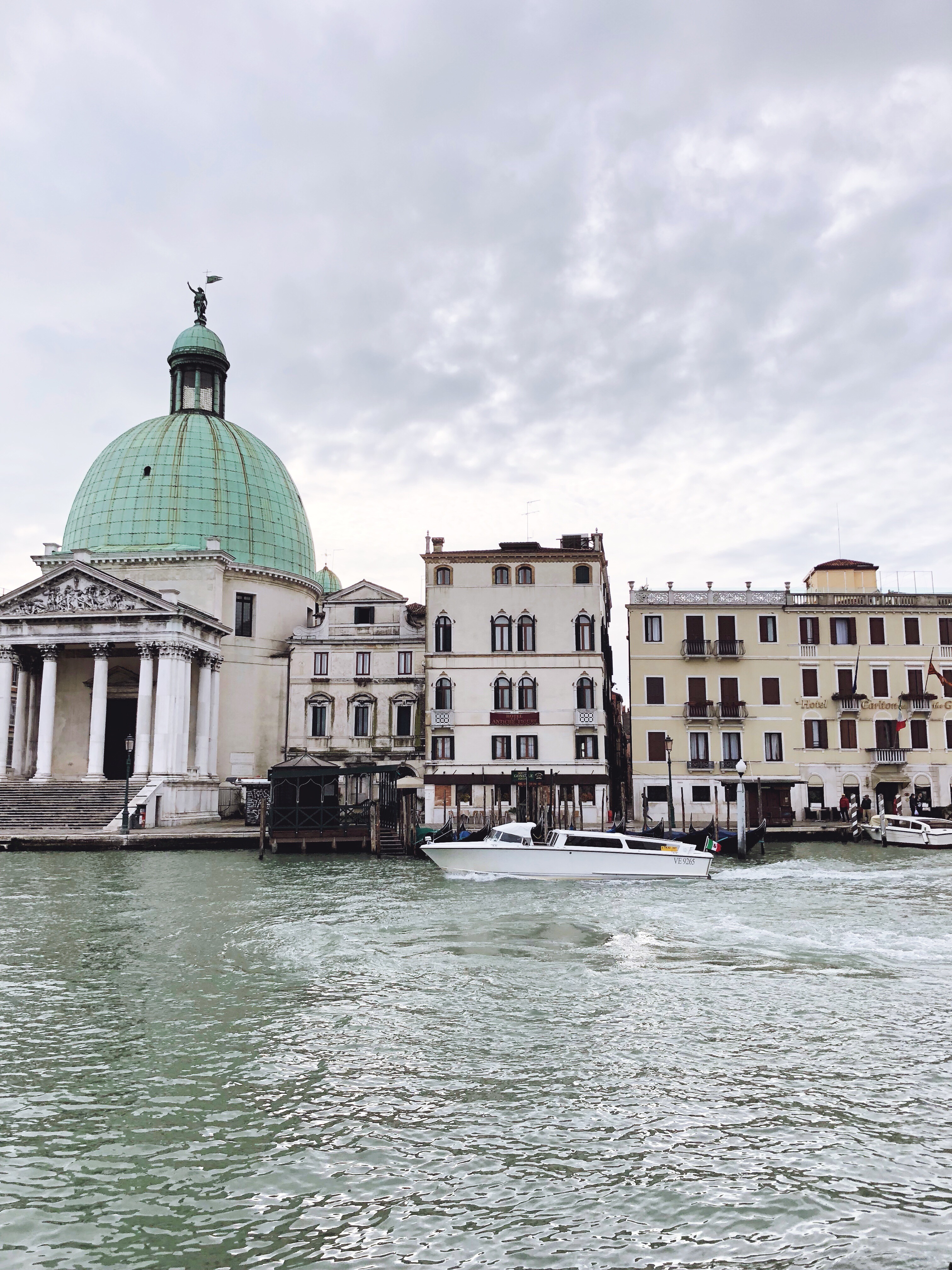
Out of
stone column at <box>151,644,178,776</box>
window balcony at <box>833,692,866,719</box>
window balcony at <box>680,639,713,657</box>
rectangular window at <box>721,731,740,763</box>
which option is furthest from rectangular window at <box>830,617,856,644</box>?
stone column at <box>151,644,178,776</box>

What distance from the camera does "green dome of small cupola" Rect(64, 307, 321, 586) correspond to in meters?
50.2

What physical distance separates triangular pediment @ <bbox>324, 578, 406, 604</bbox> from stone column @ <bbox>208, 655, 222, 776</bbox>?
6.31 meters

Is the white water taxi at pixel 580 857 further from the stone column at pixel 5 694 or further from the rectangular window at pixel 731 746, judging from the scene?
the stone column at pixel 5 694

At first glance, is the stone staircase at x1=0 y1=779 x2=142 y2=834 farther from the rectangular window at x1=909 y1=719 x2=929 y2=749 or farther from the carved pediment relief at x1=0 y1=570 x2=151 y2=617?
the rectangular window at x1=909 y1=719 x2=929 y2=749

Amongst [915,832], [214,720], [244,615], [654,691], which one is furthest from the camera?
[244,615]

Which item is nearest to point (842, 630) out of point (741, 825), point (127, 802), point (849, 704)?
point (849, 704)

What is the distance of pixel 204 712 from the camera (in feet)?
152

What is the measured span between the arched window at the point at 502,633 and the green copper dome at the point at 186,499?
1458 centimetres

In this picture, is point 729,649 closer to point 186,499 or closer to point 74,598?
point 186,499

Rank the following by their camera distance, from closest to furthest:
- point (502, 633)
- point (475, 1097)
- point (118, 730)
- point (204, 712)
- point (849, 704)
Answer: point (475, 1097) < point (502, 633) < point (849, 704) < point (204, 712) < point (118, 730)

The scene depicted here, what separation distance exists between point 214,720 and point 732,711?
78.1ft

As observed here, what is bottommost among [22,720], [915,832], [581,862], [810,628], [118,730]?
[581,862]

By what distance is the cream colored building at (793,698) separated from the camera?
4325cm

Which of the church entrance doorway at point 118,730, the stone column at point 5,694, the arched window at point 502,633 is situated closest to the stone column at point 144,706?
the church entrance doorway at point 118,730
